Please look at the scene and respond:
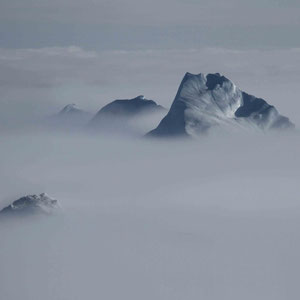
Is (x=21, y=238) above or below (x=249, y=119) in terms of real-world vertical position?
below

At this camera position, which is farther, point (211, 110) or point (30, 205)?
point (211, 110)

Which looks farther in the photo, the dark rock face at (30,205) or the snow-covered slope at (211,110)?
the snow-covered slope at (211,110)

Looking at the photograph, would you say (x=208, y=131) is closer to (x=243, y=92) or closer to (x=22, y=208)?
(x=243, y=92)

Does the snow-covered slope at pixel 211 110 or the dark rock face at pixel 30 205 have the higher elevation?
the snow-covered slope at pixel 211 110

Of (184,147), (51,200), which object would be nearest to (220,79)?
(184,147)
